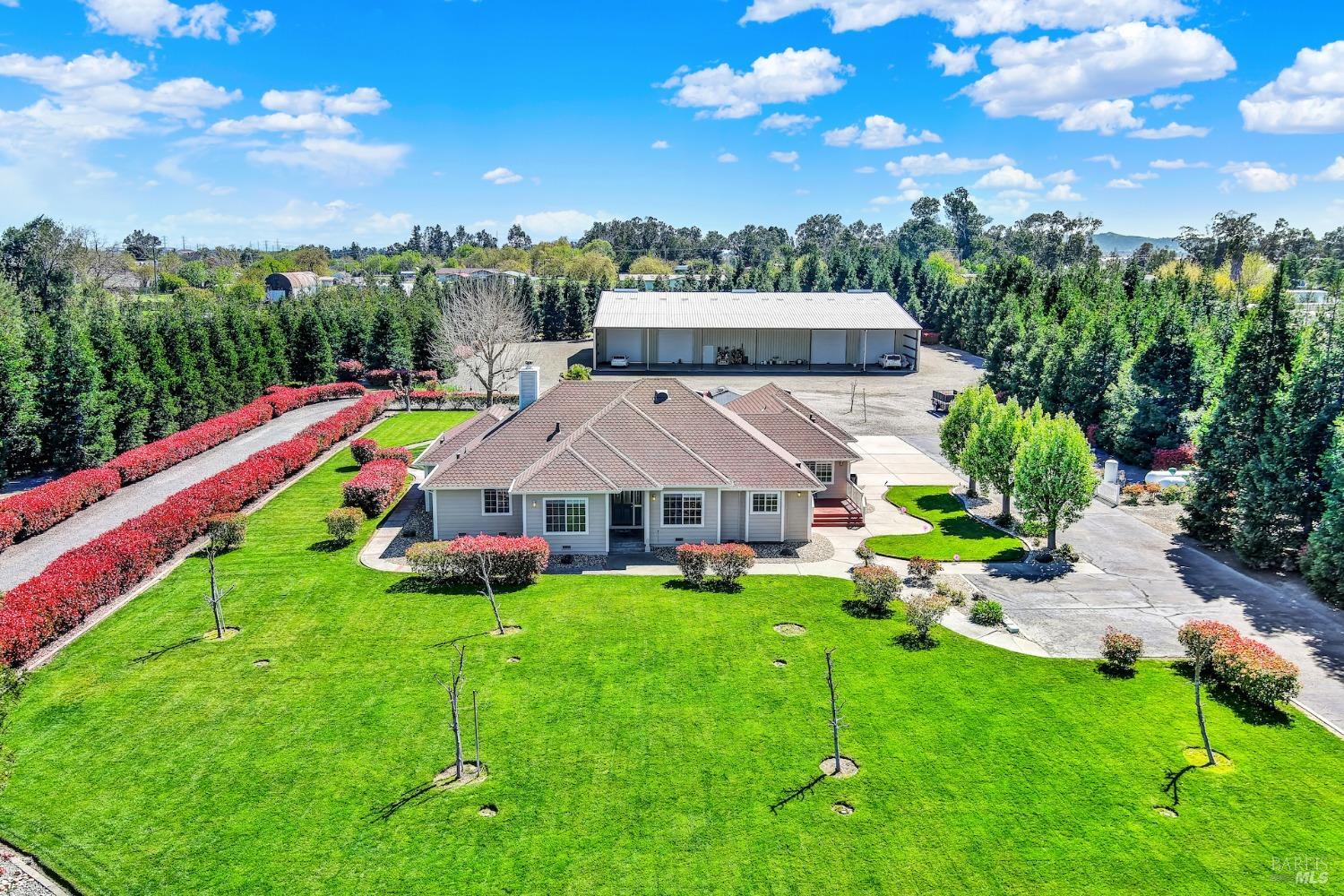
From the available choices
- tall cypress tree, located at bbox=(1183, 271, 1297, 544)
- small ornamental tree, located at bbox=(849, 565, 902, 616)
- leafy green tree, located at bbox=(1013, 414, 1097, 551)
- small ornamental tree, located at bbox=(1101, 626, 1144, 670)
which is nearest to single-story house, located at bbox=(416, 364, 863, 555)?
small ornamental tree, located at bbox=(849, 565, 902, 616)

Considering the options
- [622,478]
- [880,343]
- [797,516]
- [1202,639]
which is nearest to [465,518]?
[622,478]

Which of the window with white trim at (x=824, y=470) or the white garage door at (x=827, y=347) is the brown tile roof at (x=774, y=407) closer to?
the window with white trim at (x=824, y=470)

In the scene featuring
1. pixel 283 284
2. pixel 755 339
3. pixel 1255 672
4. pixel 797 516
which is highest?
pixel 283 284

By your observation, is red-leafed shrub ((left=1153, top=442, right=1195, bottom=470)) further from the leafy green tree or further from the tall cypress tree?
the leafy green tree

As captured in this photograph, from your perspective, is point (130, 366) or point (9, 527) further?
point (130, 366)

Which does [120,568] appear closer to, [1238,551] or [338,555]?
[338,555]

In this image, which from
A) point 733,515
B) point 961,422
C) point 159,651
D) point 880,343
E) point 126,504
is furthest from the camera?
point 880,343

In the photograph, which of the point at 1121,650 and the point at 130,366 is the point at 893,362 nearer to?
the point at 1121,650

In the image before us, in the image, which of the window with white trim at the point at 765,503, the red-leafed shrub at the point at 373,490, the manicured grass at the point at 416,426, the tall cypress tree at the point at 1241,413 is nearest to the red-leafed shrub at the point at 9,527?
the red-leafed shrub at the point at 373,490
